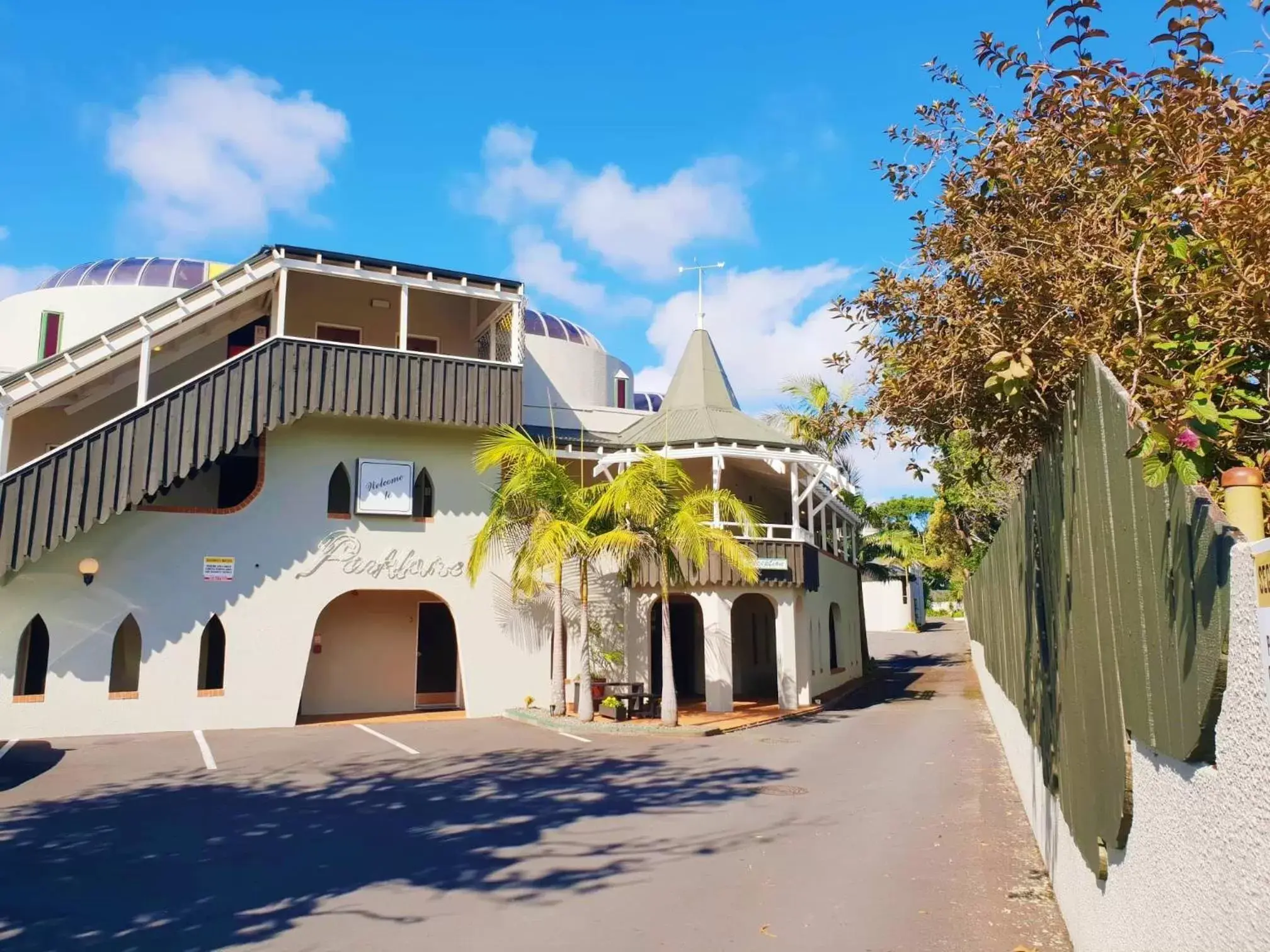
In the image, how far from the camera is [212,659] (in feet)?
62.0

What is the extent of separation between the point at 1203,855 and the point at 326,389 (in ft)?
59.4

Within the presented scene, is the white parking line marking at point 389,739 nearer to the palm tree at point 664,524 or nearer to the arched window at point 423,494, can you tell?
the arched window at point 423,494

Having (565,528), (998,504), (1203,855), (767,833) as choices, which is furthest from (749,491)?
(1203,855)

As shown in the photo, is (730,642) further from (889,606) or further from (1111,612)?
(889,606)

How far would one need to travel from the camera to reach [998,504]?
3141 cm

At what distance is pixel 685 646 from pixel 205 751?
575 inches

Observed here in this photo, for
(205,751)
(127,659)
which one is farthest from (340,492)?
(205,751)

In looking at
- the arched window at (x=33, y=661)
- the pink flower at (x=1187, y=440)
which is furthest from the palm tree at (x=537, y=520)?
the pink flower at (x=1187, y=440)

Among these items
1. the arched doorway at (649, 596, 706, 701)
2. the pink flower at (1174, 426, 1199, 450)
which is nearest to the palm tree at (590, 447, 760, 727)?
the arched doorway at (649, 596, 706, 701)

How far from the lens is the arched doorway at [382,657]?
2092 centimetres

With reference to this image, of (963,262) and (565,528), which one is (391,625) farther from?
(963,262)

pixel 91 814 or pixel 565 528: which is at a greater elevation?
pixel 565 528

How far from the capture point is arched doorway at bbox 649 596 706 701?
1013 inches

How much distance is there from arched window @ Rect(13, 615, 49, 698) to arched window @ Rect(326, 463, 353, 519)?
5.70 m
